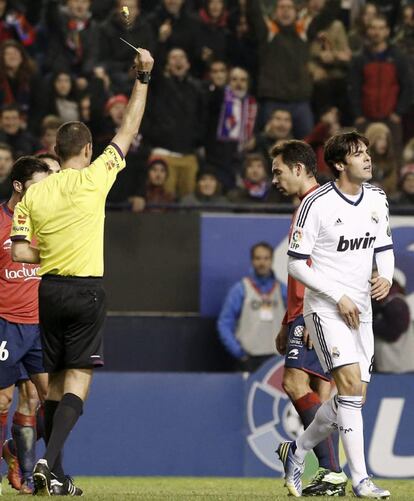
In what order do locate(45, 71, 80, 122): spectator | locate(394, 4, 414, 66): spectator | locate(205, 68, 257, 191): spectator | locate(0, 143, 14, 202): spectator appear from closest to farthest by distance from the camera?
1. locate(0, 143, 14, 202): spectator
2. locate(45, 71, 80, 122): spectator
3. locate(205, 68, 257, 191): spectator
4. locate(394, 4, 414, 66): spectator

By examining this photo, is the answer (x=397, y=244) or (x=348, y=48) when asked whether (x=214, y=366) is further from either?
(x=348, y=48)

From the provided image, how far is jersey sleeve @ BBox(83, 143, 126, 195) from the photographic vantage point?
779 cm

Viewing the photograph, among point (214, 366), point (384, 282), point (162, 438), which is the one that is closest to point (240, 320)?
point (214, 366)

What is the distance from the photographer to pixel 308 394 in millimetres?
8836

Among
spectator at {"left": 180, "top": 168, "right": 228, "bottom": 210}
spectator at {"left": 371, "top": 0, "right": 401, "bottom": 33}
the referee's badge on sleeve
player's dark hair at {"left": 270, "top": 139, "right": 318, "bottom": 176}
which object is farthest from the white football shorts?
spectator at {"left": 371, "top": 0, "right": 401, "bottom": 33}

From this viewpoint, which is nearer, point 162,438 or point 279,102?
point 162,438

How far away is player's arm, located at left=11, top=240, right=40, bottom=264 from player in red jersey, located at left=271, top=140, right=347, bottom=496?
1686 mm

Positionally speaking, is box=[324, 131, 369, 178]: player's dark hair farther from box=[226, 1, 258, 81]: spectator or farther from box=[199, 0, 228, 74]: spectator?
box=[199, 0, 228, 74]: spectator

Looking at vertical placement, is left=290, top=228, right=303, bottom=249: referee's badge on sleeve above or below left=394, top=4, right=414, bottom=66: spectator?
Result: below

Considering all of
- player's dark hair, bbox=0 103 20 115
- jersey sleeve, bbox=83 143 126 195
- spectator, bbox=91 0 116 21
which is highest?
spectator, bbox=91 0 116 21

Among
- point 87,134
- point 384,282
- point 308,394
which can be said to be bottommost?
point 308,394

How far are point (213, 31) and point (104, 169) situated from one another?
25.9 ft

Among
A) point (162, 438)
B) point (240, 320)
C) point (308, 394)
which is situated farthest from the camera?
Result: point (240, 320)

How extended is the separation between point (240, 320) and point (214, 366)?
67 centimetres
